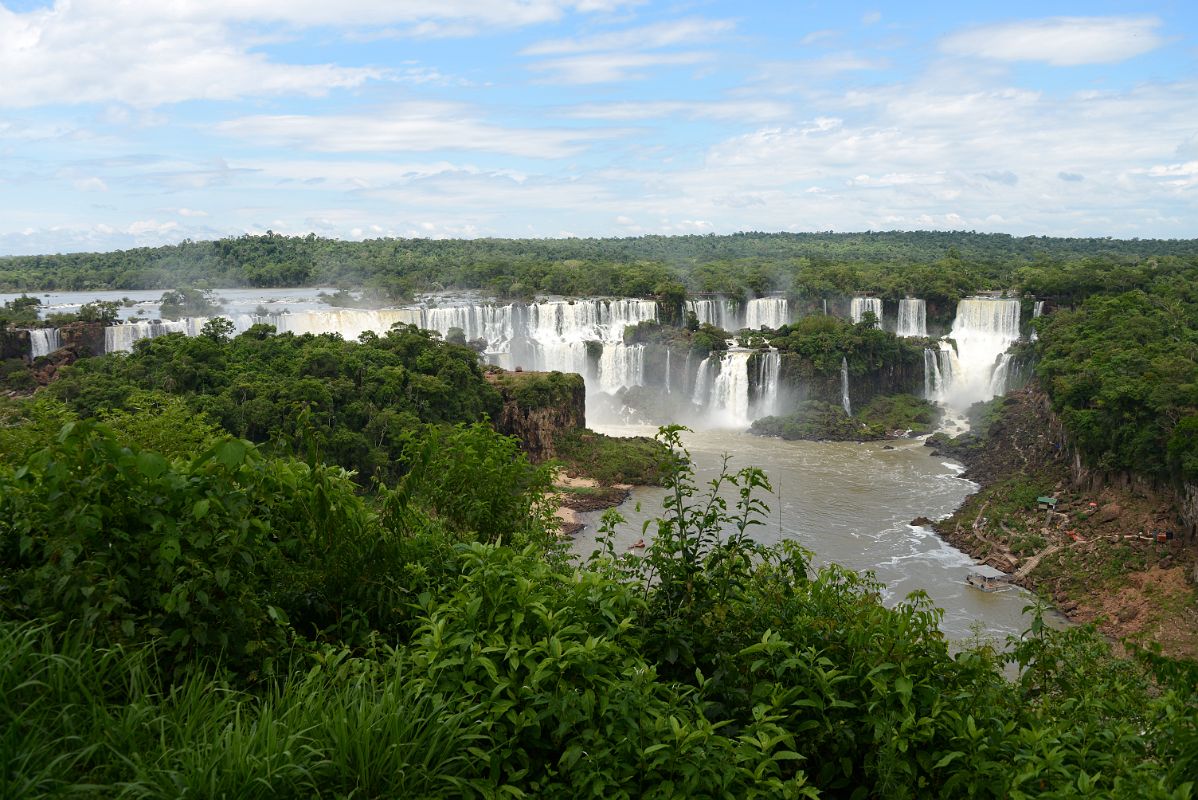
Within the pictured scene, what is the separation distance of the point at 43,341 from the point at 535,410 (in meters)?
18.5

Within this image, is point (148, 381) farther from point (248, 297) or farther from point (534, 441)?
point (248, 297)

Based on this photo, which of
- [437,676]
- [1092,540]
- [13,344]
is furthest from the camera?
[13,344]

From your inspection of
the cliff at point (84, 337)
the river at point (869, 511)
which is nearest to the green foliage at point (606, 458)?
the river at point (869, 511)

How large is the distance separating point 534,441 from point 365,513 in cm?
2637

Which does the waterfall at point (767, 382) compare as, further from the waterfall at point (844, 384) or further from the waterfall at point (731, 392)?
the waterfall at point (844, 384)

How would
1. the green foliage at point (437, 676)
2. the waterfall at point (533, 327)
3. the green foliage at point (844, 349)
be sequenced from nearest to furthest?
the green foliage at point (437, 676)
the waterfall at point (533, 327)
the green foliage at point (844, 349)

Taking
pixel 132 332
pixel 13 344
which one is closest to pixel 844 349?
pixel 132 332

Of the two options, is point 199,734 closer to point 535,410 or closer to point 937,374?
point 535,410

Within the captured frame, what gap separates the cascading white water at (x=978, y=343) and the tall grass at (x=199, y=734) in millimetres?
43775

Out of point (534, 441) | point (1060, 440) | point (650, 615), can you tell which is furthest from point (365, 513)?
point (1060, 440)

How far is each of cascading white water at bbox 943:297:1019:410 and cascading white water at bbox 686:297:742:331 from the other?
12186mm

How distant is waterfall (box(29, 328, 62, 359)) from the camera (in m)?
32.8

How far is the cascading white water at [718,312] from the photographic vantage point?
171 ft

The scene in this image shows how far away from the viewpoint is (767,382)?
42.0 m
